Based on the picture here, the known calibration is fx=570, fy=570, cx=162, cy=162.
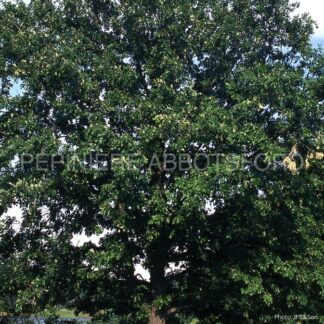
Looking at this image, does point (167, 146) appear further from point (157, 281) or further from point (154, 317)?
point (154, 317)

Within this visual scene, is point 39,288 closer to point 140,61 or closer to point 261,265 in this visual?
point 261,265

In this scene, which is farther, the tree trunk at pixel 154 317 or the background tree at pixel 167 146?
the tree trunk at pixel 154 317

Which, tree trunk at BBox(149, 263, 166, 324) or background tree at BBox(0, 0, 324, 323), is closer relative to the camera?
background tree at BBox(0, 0, 324, 323)

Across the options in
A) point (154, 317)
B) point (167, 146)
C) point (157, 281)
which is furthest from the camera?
point (157, 281)

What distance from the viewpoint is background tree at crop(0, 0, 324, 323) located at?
55.2 feet

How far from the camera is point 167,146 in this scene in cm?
1752

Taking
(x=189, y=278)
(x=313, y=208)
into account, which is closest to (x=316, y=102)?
(x=313, y=208)

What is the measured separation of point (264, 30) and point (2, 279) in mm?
12709

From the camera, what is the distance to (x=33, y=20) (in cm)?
1997

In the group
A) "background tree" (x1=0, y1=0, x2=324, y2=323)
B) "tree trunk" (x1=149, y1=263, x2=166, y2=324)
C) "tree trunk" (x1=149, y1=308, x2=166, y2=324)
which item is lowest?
"tree trunk" (x1=149, y1=308, x2=166, y2=324)

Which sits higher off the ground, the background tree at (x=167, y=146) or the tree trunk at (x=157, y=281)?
the background tree at (x=167, y=146)

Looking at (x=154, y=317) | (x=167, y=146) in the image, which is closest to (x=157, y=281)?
(x=154, y=317)

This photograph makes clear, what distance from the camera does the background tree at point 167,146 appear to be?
55.2ft

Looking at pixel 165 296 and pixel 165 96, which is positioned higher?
pixel 165 96
